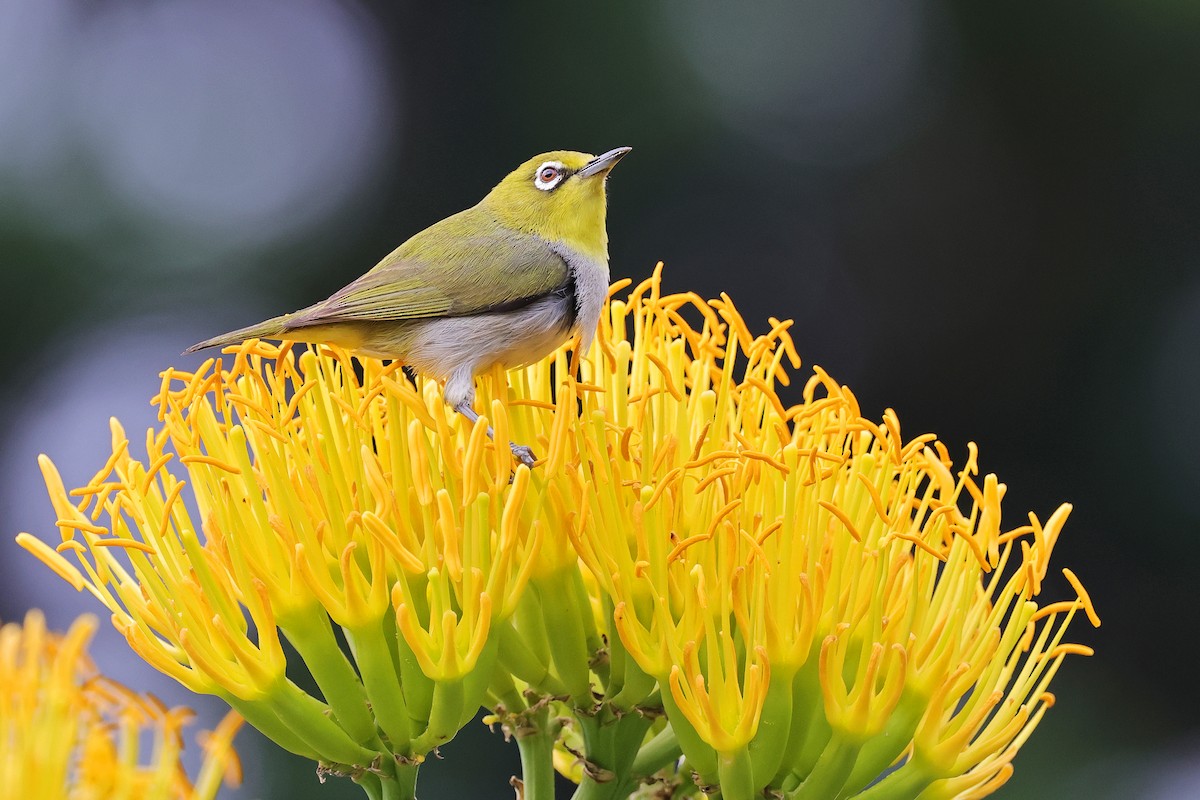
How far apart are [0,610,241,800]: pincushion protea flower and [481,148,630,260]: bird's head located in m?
1.16

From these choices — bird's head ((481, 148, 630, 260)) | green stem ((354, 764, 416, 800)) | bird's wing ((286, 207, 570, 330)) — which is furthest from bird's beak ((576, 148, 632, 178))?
green stem ((354, 764, 416, 800))

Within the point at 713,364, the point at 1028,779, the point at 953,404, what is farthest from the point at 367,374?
the point at 953,404

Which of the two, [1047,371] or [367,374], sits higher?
[367,374]

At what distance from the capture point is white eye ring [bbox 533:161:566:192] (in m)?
2.27

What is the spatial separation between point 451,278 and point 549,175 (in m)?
0.37

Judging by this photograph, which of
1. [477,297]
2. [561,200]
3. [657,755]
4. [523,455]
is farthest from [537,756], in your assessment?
[561,200]

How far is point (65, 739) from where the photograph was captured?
1101 millimetres

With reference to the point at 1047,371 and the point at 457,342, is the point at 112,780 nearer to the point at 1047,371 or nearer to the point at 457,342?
the point at 457,342

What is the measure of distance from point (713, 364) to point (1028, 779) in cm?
207

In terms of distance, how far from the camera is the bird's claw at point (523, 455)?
1604 millimetres

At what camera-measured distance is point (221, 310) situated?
13.6 ft

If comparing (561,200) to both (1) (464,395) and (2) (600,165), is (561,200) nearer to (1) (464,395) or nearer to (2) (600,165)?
(2) (600,165)

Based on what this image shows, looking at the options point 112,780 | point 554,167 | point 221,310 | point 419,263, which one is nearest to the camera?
point 112,780

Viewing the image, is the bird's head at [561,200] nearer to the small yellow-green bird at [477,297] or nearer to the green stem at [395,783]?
the small yellow-green bird at [477,297]
